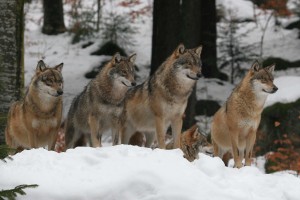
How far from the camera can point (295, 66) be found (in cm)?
1862

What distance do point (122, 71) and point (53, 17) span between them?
1384 cm

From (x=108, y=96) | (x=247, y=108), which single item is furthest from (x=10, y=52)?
(x=247, y=108)

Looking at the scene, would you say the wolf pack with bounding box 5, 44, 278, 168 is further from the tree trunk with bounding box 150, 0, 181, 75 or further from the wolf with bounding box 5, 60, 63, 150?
the tree trunk with bounding box 150, 0, 181, 75

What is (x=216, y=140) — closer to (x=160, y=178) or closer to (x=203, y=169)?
(x=203, y=169)

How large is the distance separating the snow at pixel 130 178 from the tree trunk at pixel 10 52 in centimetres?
379

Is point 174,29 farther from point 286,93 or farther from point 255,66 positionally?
point 255,66

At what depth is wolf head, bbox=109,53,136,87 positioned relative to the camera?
9.11 metres

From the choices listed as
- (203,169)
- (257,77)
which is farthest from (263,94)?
(203,169)

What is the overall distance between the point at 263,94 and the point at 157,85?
5.61ft

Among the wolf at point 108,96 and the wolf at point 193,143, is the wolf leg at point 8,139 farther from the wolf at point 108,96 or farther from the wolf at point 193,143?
the wolf at point 193,143

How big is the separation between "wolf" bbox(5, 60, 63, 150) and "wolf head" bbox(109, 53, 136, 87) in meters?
→ 0.86

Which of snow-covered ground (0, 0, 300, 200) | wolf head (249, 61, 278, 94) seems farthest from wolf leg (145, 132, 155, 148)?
snow-covered ground (0, 0, 300, 200)

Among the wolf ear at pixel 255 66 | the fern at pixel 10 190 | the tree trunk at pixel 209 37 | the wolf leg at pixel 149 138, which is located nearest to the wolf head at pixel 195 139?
the wolf leg at pixel 149 138

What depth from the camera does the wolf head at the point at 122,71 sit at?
29.9 feet
